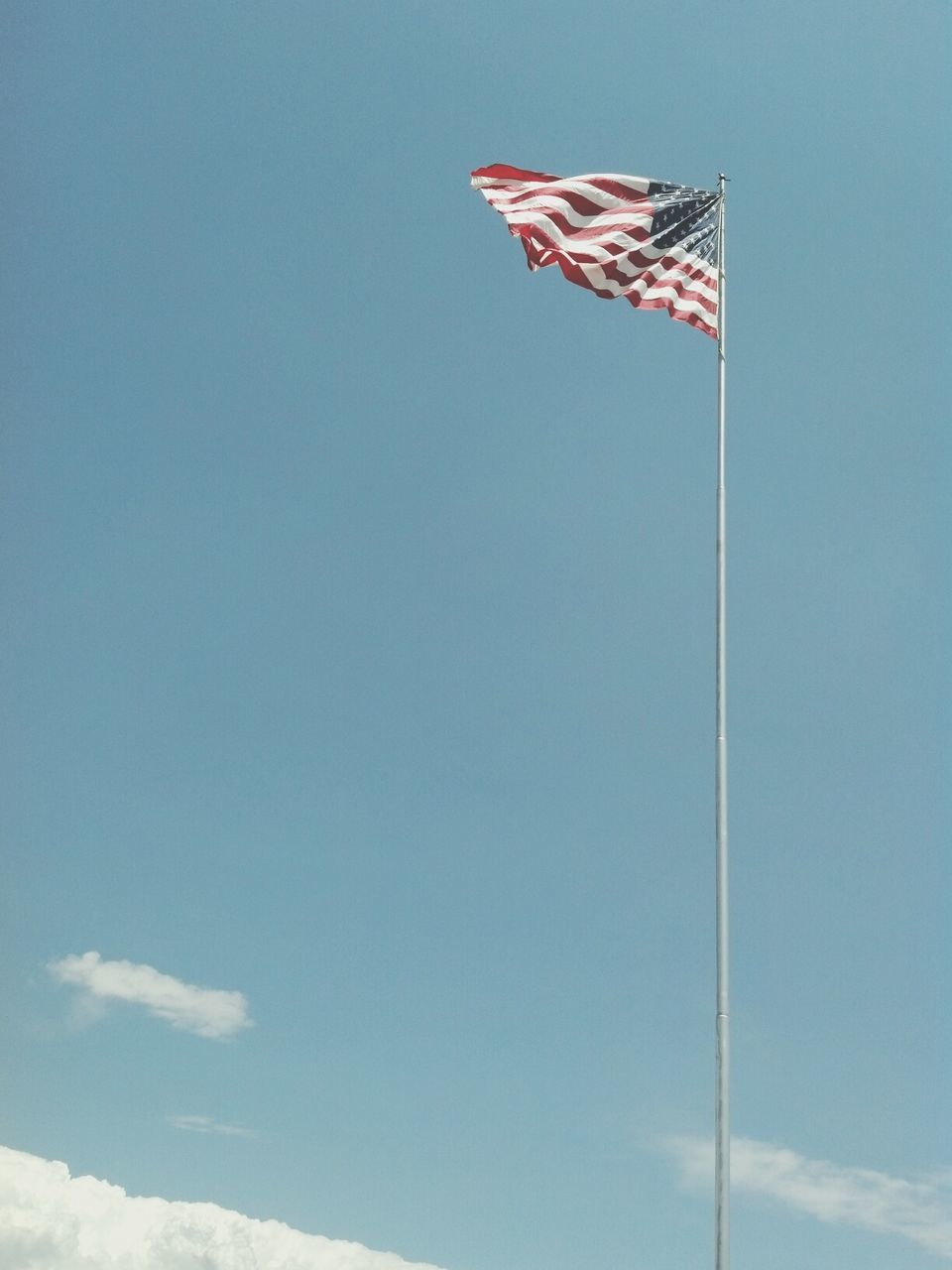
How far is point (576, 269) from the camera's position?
99.6 feet

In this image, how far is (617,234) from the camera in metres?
30.8

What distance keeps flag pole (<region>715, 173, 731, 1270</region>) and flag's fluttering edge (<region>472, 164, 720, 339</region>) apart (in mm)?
1423

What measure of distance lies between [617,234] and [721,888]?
15.9m

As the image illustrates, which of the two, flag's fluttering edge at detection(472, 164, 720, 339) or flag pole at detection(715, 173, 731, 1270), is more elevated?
flag's fluttering edge at detection(472, 164, 720, 339)

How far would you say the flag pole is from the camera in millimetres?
21766

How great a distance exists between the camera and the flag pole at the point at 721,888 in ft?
71.4

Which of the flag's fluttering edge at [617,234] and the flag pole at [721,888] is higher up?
the flag's fluttering edge at [617,234]

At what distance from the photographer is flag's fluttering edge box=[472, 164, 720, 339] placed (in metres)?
30.4

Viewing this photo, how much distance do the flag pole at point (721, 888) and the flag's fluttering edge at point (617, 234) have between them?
1423mm

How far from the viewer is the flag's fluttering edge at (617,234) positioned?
3038cm

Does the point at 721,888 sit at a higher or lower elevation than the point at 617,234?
lower

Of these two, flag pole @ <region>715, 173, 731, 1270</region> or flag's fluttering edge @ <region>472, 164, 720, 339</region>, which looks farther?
flag's fluttering edge @ <region>472, 164, 720, 339</region>

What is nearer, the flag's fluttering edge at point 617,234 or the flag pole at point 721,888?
the flag pole at point 721,888

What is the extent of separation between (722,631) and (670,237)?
10765 millimetres
